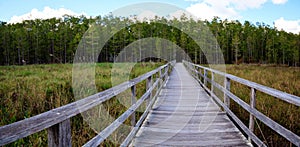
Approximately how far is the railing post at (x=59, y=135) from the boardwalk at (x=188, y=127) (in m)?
2.06

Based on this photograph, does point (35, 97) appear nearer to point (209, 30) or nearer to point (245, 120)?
point (245, 120)

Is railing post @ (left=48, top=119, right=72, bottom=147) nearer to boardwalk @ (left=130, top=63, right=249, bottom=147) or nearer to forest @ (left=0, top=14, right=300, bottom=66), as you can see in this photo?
boardwalk @ (left=130, top=63, right=249, bottom=147)

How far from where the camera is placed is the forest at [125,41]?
50.2 m

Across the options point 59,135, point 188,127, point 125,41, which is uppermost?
point 125,41

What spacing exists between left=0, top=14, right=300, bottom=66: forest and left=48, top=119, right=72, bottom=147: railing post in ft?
160

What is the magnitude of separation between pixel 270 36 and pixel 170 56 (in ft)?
92.5

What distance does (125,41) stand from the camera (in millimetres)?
55031

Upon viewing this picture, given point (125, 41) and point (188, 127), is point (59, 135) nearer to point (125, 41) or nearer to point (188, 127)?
point (188, 127)

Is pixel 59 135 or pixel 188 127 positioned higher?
pixel 59 135

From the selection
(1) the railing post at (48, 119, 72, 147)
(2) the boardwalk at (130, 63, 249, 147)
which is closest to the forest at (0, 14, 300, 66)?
(2) the boardwalk at (130, 63, 249, 147)

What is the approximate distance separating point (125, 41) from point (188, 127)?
51.8 m

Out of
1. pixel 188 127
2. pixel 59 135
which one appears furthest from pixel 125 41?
pixel 59 135

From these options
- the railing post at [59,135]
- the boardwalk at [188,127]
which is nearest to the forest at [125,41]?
the boardwalk at [188,127]

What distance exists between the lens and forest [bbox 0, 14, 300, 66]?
50.2 metres
